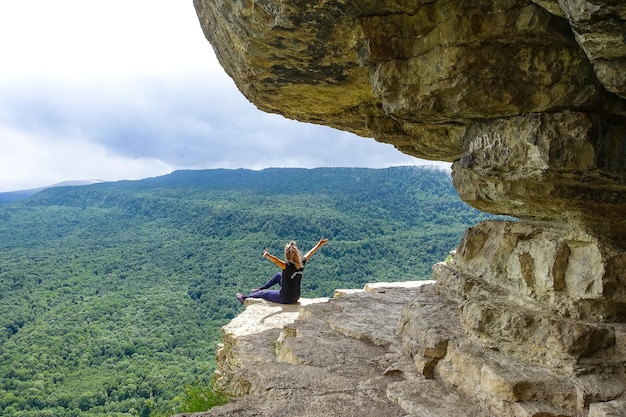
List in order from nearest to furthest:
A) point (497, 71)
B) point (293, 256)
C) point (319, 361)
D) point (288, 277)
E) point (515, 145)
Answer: point (497, 71), point (515, 145), point (319, 361), point (288, 277), point (293, 256)

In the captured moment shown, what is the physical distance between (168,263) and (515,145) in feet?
197

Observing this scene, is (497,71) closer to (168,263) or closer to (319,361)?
(319,361)

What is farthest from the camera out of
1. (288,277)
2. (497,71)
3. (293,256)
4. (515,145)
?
(293,256)

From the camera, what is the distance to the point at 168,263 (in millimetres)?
61250

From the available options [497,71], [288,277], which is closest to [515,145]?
[497,71]

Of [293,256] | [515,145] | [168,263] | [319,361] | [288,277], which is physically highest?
[515,145]

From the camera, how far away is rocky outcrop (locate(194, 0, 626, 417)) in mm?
4812

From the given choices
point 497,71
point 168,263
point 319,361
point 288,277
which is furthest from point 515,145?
point 168,263

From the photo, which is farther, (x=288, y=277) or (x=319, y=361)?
(x=288, y=277)

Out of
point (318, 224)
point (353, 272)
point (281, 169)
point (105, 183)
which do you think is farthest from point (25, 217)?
point (353, 272)

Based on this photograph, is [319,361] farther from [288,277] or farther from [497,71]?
[288,277]

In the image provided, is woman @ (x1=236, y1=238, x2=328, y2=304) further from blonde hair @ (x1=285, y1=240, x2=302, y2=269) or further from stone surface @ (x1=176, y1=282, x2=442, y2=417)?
stone surface @ (x1=176, y1=282, x2=442, y2=417)

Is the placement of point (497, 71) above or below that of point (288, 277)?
above

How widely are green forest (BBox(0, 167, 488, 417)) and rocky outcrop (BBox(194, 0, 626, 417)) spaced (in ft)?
16.7
